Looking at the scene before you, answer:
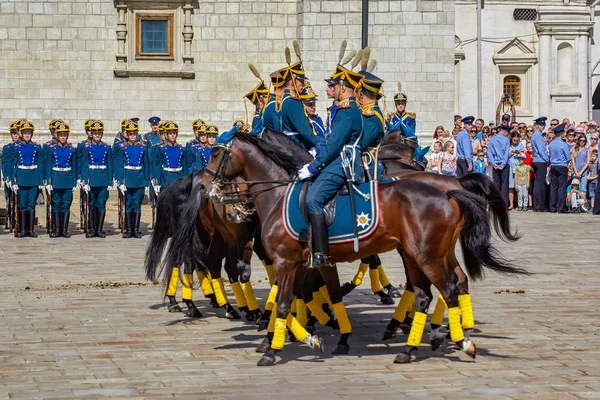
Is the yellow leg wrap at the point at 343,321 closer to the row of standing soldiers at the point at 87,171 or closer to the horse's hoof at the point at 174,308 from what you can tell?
the horse's hoof at the point at 174,308

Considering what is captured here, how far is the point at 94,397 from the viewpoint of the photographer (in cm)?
869

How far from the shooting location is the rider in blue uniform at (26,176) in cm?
2016

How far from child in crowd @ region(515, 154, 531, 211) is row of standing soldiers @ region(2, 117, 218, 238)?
8743mm

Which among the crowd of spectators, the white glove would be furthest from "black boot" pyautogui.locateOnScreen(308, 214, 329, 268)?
the crowd of spectators

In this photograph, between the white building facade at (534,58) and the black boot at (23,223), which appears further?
the white building facade at (534,58)

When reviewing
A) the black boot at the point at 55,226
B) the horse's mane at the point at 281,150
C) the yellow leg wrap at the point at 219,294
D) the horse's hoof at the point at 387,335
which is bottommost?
the horse's hoof at the point at 387,335

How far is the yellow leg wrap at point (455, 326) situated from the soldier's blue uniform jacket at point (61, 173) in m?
11.2

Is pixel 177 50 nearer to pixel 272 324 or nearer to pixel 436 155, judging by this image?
pixel 436 155

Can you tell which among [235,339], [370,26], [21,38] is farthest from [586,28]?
[235,339]

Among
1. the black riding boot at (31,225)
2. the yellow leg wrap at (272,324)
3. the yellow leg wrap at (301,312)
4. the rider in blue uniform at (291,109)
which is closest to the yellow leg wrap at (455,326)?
the yellow leg wrap at (272,324)

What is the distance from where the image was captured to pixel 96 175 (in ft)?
66.4

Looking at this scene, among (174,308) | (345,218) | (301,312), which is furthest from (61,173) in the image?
(345,218)

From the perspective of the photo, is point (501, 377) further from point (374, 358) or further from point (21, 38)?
point (21, 38)

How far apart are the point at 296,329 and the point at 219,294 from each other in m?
2.29
